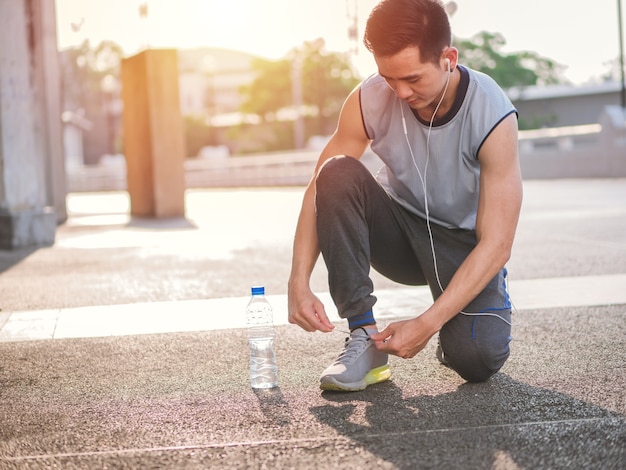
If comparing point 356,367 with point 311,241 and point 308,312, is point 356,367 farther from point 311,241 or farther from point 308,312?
point 311,241

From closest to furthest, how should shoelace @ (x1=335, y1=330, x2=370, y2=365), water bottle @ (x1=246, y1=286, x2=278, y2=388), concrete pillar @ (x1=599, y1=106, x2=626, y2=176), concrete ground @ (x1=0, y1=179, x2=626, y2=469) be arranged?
1. concrete ground @ (x1=0, y1=179, x2=626, y2=469)
2. shoelace @ (x1=335, y1=330, x2=370, y2=365)
3. water bottle @ (x1=246, y1=286, x2=278, y2=388)
4. concrete pillar @ (x1=599, y1=106, x2=626, y2=176)

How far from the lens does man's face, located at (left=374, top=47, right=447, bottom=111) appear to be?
10.3 ft

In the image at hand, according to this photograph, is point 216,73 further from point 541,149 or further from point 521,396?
point 521,396

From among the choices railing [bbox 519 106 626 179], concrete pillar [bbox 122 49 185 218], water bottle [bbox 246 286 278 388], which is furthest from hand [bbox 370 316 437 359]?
railing [bbox 519 106 626 179]

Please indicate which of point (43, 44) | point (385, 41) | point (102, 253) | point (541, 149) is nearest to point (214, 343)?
point (385, 41)

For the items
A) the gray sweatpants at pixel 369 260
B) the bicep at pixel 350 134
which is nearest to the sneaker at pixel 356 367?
the gray sweatpants at pixel 369 260

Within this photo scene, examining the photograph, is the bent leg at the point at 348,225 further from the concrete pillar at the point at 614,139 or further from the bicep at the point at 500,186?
the concrete pillar at the point at 614,139

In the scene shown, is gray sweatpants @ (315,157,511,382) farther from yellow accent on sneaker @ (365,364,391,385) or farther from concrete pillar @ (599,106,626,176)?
concrete pillar @ (599,106,626,176)

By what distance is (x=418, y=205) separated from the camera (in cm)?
363

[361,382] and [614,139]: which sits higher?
[361,382]

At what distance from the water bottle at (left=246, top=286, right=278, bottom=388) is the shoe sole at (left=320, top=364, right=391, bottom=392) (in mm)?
276

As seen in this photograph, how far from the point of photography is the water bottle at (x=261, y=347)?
139 inches

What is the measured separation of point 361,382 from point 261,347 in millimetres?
608

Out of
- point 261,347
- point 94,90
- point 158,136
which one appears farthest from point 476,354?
point 94,90
